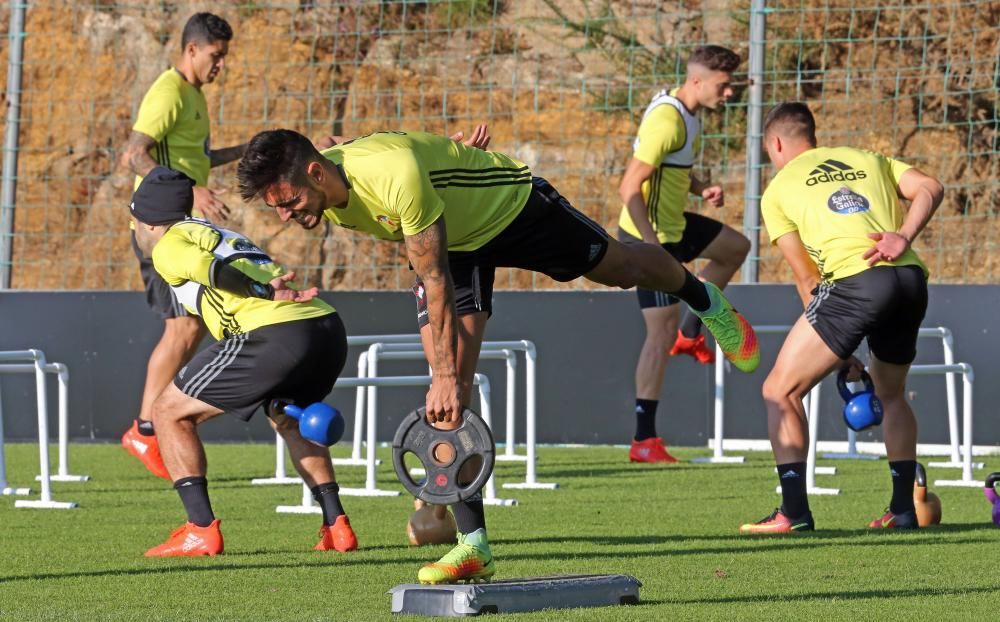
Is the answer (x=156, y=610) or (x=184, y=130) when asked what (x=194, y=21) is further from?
(x=156, y=610)

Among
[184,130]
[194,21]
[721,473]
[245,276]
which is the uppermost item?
[194,21]

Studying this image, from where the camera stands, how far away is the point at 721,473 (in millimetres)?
9773

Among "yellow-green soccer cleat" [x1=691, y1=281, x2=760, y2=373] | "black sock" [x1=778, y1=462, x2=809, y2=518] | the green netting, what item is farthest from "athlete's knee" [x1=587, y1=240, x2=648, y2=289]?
the green netting

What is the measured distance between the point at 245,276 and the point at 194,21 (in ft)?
11.7

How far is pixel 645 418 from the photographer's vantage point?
10.4m

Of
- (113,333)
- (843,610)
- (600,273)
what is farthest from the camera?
(113,333)

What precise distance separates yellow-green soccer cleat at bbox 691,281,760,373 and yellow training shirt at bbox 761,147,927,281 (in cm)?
43

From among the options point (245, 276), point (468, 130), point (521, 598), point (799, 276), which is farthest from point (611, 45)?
point (521, 598)

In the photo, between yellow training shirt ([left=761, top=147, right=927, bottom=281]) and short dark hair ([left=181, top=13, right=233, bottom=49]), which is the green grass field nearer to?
yellow training shirt ([left=761, top=147, right=927, bottom=281])

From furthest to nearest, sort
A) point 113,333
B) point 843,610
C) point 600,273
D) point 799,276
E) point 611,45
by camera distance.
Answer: point 611,45 → point 113,333 → point 799,276 → point 600,273 → point 843,610

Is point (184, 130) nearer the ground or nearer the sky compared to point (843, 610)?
nearer the sky

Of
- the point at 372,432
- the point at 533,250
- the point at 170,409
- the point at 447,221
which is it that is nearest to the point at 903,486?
the point at 533,250

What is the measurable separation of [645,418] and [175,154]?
334cm

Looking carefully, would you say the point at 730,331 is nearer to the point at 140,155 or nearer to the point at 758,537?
the point at 758,537
